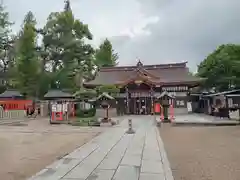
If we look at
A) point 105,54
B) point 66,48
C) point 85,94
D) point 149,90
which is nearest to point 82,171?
point 85,94

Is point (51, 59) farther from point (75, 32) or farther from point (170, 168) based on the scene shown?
point (170, 168)

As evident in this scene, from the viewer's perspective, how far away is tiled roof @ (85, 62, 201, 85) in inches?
1226

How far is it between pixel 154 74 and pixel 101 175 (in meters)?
29.0

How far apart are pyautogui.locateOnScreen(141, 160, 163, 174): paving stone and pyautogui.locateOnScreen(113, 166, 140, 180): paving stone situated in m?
0.18

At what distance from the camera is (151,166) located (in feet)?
20.5

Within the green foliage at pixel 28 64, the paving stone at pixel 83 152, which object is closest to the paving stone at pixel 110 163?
the paving stone at pixel 83 152

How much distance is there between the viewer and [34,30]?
35.7 metres

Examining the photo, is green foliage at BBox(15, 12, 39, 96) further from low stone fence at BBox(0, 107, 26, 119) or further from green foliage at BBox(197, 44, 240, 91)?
green foliage at BBox(197, 44, 240, 91)

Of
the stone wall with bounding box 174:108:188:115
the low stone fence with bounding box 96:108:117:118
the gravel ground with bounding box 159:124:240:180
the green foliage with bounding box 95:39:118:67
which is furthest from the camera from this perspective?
the green foliage with bounding box 95:39:118:67

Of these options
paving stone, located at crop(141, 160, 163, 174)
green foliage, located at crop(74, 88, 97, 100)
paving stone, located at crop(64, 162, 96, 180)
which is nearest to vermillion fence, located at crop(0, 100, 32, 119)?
green foliage, located at crop(74, 88, 97, 100)

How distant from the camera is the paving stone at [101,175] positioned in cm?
516

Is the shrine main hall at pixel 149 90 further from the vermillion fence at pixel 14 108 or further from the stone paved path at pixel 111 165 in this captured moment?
the stone paved path at pixel 111 165

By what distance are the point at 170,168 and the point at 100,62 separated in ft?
135

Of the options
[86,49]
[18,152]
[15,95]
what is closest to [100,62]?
[86,49]
